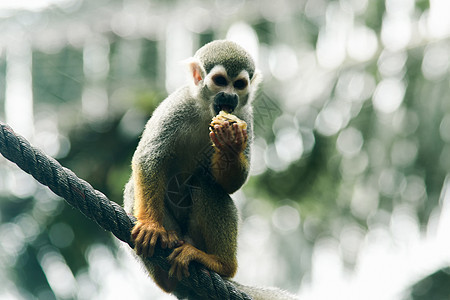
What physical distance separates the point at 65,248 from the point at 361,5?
631 centimetres

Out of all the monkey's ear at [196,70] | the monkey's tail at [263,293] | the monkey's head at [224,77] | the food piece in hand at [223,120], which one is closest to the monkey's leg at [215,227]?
the monkey's tail at [263,293]

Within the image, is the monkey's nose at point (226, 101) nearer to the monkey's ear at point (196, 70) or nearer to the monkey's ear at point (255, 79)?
the monkey's ear at point (196, 70)

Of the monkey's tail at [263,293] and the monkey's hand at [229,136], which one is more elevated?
the monkey's hand at [229,136]

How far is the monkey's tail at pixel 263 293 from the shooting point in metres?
4.24

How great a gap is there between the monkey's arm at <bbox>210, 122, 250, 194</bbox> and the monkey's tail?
810 millimetres

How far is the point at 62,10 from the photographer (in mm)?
7777

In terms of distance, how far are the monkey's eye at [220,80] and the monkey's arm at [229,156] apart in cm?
57

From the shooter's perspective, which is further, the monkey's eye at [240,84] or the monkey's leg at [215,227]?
the monkey's eye at [240,84]

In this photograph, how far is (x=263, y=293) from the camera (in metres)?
4.30

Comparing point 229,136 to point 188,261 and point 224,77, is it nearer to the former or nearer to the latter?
point 224,77

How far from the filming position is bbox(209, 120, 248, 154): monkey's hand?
3801 mm

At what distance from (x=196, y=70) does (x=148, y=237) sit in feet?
5.16

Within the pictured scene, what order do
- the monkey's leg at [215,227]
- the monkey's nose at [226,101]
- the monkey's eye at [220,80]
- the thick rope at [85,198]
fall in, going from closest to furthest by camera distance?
the thick rope at [85,198] < the monkey's leg at [215,227] < the monkey's nose at [226,101] < the monkey's eye at [220,80]

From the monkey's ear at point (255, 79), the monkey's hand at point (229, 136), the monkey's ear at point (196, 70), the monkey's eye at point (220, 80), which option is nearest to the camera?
the monkey's hand at point (229, 136)
